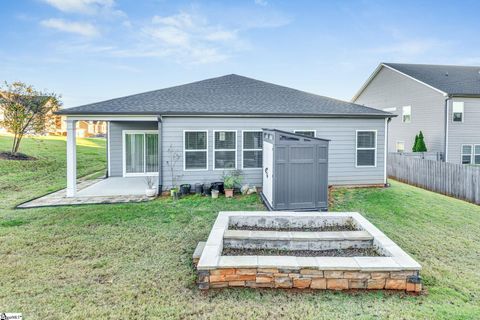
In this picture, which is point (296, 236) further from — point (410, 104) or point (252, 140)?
point (410, 104)

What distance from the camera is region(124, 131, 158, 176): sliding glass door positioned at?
12.3 meters

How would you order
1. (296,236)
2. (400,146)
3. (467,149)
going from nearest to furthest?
(296,236) < (467,149) < (400,146)

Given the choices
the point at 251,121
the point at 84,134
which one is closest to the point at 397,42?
the point at 251,121

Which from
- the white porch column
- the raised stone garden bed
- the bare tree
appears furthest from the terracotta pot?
the bare tree

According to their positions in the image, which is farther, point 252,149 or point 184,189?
point 252,149

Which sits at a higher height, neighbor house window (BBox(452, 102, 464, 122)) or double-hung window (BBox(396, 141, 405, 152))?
neighbor house window (BBox(452, 102, 464, 122))

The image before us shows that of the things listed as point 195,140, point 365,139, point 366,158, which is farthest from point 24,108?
point 366,158

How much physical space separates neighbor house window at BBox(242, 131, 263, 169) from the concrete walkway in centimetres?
355

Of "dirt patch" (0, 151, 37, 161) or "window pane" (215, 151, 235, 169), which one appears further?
"dirt patch" (0, 151, 37, 161)

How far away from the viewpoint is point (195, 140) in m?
9.59

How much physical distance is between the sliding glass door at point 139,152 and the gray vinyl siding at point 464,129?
15268 millimetres

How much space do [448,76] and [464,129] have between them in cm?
408

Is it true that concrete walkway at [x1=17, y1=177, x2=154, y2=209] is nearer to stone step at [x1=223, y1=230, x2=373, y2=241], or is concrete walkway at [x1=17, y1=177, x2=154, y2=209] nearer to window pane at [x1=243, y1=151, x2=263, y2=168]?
window pane at [x1=243, y1=151, x2=263, y2=168]

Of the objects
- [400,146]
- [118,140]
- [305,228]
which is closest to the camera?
[305,228]
